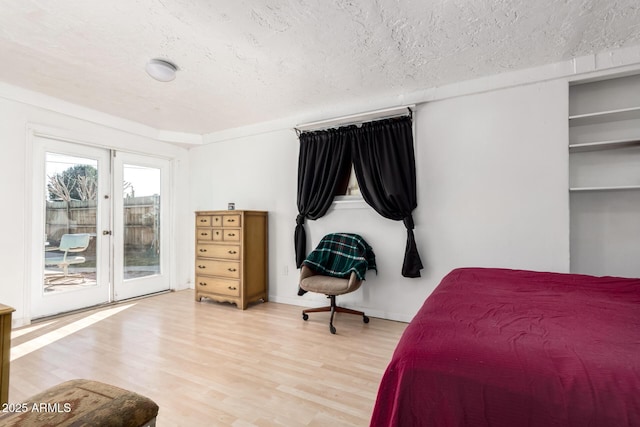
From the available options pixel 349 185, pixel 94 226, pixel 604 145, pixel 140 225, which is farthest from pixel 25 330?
pixel 604 145

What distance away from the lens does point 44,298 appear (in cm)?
329

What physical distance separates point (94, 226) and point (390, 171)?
3757 millimetres

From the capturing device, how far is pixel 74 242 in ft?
11.7

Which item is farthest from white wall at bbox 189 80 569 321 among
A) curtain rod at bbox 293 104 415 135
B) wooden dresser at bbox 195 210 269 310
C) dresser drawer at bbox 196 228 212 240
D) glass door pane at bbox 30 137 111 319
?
glass door pane at bbox 30 137 111 319

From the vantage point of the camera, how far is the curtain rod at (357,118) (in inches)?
124

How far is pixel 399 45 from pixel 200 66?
172 cm

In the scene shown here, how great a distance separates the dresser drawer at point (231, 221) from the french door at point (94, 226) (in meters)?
1.44

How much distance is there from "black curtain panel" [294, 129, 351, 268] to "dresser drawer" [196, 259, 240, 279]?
2.61 ft

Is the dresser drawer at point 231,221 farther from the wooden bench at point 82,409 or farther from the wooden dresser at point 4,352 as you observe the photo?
the wooden bench at point 82,409

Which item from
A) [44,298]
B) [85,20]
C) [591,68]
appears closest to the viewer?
[85,20]

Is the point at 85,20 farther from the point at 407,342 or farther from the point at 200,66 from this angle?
the point at 407,342

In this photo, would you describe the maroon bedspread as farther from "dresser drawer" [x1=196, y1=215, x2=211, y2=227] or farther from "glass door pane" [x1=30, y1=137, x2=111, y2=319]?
"glass door pane" [x1=30, y1=137, x2=111, y2=319]

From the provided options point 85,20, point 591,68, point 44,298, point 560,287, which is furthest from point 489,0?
point 44,298

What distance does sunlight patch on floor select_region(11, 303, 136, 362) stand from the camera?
2.47m
